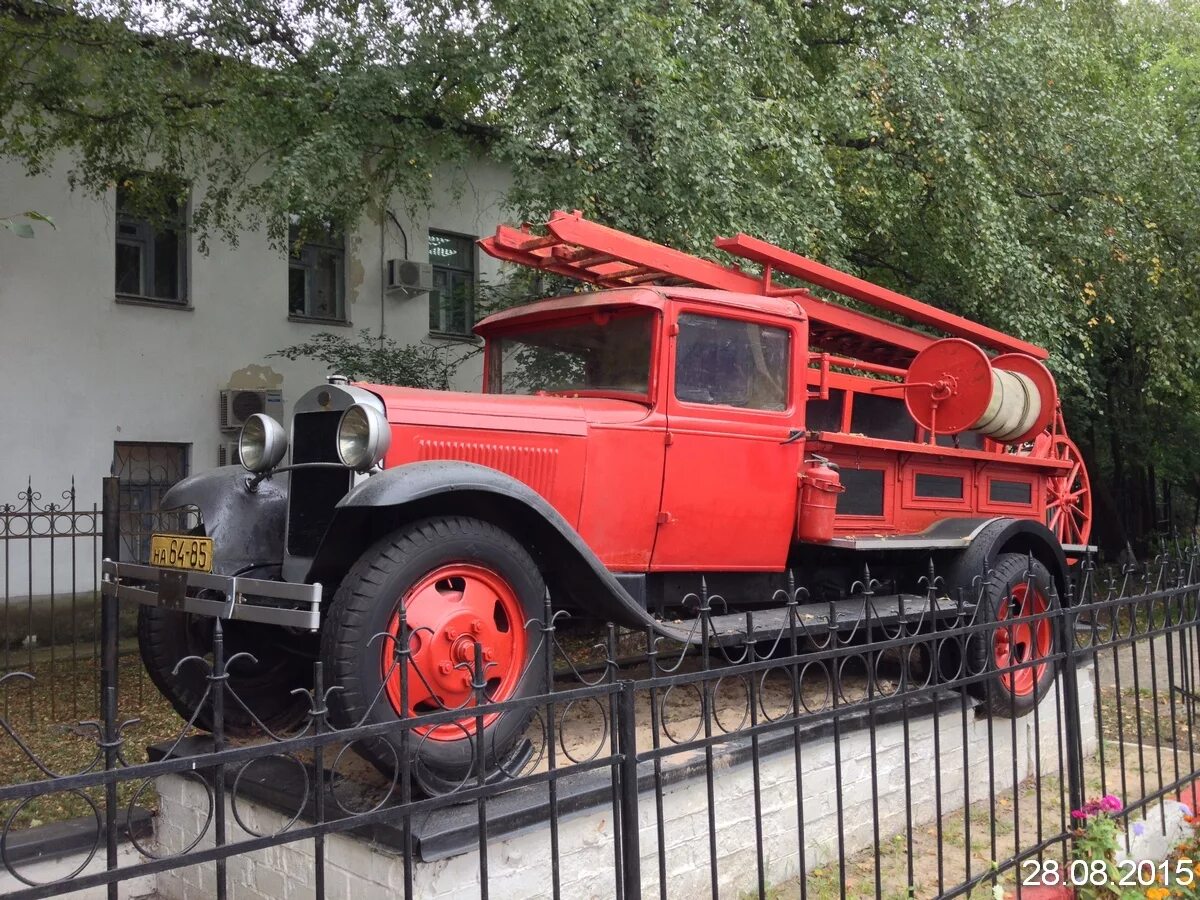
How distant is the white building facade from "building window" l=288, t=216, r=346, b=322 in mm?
17

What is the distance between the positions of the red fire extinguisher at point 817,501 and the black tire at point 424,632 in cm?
186

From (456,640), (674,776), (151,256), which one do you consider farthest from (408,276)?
(674,776)

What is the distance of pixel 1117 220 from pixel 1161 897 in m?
7.39

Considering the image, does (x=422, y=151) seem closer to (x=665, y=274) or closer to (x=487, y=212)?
(x=665, y=274)

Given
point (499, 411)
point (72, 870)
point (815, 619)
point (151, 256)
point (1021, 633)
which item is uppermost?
point (151, 256)

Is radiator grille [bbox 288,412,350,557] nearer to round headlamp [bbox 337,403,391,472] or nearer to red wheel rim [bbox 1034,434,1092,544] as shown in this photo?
round headlamp [bbox 337,403,391,472]

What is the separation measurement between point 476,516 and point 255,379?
353 inches

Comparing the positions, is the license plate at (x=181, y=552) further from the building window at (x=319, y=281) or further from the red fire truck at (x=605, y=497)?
the building window at (x=319, y=281)

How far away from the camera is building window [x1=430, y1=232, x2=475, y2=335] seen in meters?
13.7

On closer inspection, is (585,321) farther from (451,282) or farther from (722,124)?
(451,282)

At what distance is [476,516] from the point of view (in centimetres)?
376

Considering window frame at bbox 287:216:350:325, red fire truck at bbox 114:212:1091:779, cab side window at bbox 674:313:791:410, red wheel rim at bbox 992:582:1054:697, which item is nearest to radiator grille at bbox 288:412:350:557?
red fire truck at bbox 114:212:1091:779

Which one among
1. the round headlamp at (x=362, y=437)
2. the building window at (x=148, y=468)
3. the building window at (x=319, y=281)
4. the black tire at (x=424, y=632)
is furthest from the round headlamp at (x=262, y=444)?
the building window at (x=319, y=281)

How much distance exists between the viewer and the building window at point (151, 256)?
36.2 feet
